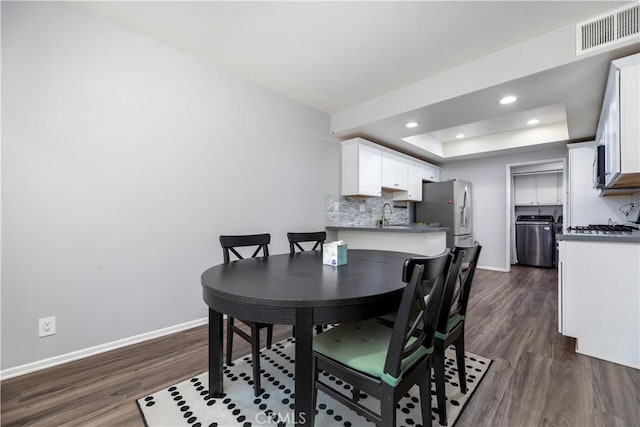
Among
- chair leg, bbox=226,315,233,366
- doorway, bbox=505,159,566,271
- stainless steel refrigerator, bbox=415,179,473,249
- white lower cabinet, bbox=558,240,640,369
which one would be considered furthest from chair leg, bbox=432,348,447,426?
doorway, bbox=505,159,566,271

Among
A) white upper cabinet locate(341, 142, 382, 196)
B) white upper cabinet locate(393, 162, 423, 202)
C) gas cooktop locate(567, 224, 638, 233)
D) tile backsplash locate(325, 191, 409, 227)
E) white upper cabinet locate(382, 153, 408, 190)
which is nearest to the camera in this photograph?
gas cooktop locate(567, 224, 638, 233)

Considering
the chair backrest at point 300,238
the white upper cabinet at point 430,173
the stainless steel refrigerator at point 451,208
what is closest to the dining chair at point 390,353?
the chair backrest at point 300,238

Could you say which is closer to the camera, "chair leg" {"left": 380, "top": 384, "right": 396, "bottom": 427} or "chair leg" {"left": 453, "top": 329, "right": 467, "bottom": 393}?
"chair leg" {"left": 380, "top": 384, "right": 396, "bottom": 427}

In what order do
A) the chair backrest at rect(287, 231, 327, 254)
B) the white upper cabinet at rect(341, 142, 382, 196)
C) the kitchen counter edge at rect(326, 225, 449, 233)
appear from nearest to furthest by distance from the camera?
1. the chair backrest at rect(287, 231, 327, 254)
2. the kitchen counter edge at rect(326, 225, 449, 233)
3. the white upper cabinet at rect(341, 142, 382, 196)

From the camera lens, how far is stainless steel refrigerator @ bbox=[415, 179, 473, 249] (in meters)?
4.91

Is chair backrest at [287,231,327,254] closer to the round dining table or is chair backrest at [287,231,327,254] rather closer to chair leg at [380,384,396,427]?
the round dining table

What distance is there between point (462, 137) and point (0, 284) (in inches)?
235

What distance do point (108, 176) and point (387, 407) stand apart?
233cm

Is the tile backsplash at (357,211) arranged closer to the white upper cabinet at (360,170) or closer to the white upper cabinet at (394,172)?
the white upper cabinet at (360,170)

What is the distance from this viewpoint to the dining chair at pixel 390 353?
96 centimetres

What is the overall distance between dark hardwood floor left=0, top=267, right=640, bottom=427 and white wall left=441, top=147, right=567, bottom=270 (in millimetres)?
3060

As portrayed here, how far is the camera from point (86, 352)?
75.5 inches

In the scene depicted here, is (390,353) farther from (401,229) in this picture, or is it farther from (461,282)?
(401,229)

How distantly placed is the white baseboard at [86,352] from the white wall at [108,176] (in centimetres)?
4
